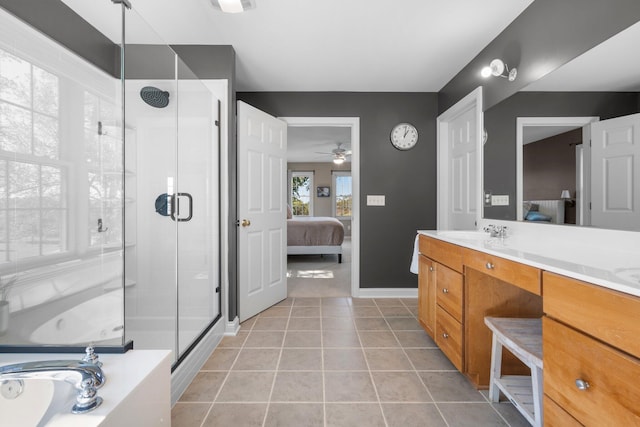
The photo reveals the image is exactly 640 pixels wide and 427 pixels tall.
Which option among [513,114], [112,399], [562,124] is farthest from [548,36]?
[112,399]

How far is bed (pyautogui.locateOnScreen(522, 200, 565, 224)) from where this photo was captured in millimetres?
1644

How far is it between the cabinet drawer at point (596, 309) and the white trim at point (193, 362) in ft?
5.91

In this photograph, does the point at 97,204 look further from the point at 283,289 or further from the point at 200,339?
the point at 283,289

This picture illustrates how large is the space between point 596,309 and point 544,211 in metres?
1.11

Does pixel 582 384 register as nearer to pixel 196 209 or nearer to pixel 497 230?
pixel 497 230

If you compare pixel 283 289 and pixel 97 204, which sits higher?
pixel 97 204

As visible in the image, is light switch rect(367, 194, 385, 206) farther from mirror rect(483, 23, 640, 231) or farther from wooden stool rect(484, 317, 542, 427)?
wooden stool rect(484, 317, 542, 427)

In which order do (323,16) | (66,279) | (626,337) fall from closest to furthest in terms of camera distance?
(626,337) < (66,279) < (323,16)

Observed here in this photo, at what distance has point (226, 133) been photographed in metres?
2.40

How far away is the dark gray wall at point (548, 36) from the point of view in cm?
138

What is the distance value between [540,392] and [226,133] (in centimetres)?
251

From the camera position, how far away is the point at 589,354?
0.85 meters

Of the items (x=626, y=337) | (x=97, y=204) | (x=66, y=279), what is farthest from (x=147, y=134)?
(x=626, y=337)

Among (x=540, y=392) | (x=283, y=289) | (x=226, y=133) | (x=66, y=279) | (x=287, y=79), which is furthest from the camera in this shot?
(x=283, y=289)
